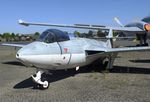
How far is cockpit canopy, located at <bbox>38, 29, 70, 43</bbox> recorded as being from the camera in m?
10.1

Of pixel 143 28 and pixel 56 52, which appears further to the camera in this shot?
pixel 143 28

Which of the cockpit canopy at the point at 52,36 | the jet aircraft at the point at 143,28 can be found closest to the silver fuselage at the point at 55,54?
the cockpit canopy at the point at 52,36

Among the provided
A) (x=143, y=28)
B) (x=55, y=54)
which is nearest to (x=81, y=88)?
(x=55, y=54)

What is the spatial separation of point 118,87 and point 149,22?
946 inches

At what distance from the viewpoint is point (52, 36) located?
10.3m

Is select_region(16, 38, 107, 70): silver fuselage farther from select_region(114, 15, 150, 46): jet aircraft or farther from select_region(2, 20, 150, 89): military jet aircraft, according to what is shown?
select_region(114, 15, 150, 46): jet aircraft

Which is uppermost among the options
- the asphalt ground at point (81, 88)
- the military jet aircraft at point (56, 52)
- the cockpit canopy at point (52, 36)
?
the cockpit canopy at point (52, 36)

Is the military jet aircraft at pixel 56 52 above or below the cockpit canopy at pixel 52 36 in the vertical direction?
below

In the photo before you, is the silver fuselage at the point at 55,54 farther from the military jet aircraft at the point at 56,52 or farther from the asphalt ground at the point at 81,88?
the asphalt ground at the point at 81,88

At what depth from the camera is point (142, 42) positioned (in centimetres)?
3381

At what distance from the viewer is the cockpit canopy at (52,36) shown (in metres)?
10.1

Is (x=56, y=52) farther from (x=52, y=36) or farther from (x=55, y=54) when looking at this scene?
(x=52, y=36)

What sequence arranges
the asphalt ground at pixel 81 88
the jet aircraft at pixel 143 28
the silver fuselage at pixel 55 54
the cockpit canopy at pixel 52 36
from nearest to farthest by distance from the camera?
the asphalt ground at pixel 81 88, the silver fuselage at pixel 55 54, the cockpit canopy at pixel 52 36, the jet aircraft at pixel 143 28

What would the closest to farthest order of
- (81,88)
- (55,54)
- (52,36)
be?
(81,88) < (55,54) < (52,36)
